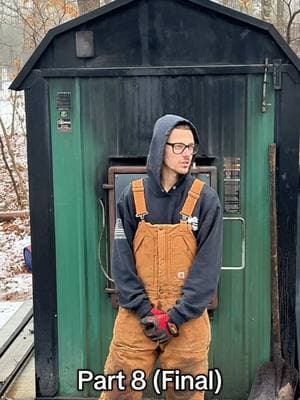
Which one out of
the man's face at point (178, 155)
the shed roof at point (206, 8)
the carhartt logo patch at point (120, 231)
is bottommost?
the carhartt logo patch at point (120, 231)

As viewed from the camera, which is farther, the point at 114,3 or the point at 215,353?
the point at 215,353

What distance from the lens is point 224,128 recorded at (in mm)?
3586

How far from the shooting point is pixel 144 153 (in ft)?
11.9

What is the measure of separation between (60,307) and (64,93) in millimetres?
1291

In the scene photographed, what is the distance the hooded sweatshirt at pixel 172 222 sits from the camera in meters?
2.74

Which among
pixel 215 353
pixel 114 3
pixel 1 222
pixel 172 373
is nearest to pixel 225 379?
pixel 215 353

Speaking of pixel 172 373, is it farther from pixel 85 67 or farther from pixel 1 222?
pixel 1 222

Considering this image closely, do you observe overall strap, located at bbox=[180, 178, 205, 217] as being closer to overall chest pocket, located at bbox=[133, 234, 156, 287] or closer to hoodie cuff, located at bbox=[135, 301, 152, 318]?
overall chest pocket, located at bbox=[133, 234, 156, 287]

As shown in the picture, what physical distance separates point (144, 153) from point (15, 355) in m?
2.00

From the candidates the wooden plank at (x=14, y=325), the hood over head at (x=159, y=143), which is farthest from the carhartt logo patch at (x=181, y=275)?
the wooden plank at (x=14, y=325)

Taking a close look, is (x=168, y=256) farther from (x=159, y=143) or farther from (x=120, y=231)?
(x=159, y=143)

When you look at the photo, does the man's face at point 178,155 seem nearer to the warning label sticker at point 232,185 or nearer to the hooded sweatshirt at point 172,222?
the hooded sweatshirt at point 172,222

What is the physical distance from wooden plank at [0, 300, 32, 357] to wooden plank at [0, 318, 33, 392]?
4 centimetres

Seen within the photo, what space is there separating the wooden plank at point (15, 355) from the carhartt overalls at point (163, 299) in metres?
1.51
